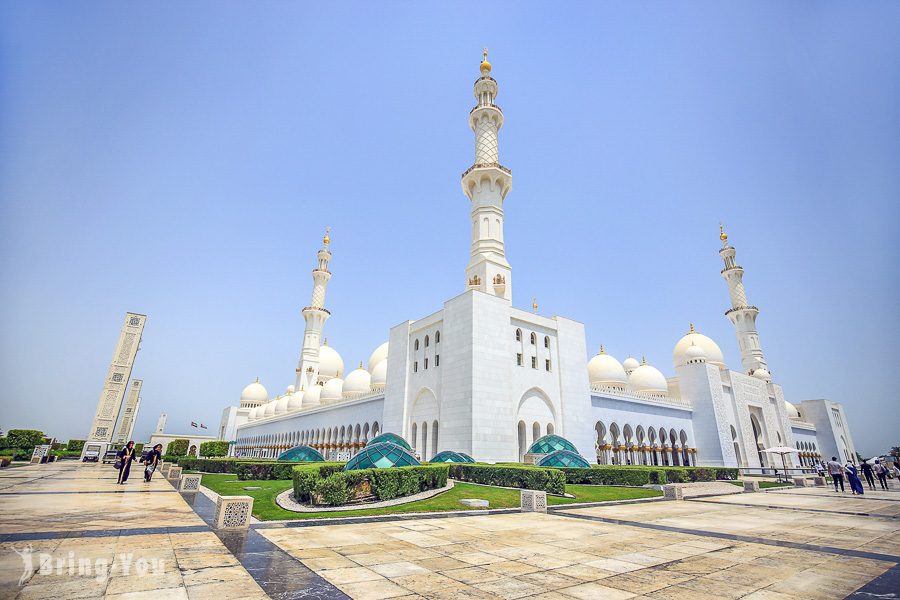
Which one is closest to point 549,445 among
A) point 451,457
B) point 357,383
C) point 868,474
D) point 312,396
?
point 451,457

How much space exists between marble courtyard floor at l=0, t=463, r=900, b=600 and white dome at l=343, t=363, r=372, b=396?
33442 mm

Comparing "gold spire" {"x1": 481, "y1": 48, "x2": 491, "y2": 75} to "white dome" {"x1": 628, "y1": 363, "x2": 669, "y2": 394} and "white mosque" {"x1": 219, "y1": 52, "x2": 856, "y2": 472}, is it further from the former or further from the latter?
"white dome" {"x1": 628, "y1": 363, "x2": 669, "y2": 394}

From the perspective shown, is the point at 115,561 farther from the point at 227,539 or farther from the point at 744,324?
the point at 744,324

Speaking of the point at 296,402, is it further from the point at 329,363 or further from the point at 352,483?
the point at 352,483

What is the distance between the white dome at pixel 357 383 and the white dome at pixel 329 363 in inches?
563

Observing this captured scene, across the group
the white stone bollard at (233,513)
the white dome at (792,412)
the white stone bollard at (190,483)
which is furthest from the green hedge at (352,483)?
the white dome at (792,412)

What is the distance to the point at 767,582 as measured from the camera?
18.4 ft

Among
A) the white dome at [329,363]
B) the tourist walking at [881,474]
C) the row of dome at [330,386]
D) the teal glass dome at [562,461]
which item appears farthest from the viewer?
the white dome at [329,363]

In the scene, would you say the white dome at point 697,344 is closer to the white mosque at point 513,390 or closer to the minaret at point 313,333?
the white mosque at point 513,390

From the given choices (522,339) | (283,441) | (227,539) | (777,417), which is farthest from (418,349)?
(777,417)

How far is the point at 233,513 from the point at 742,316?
2288 inches

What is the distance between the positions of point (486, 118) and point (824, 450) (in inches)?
2357

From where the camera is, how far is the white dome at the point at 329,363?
5906 cm

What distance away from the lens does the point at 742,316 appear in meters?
51.5
